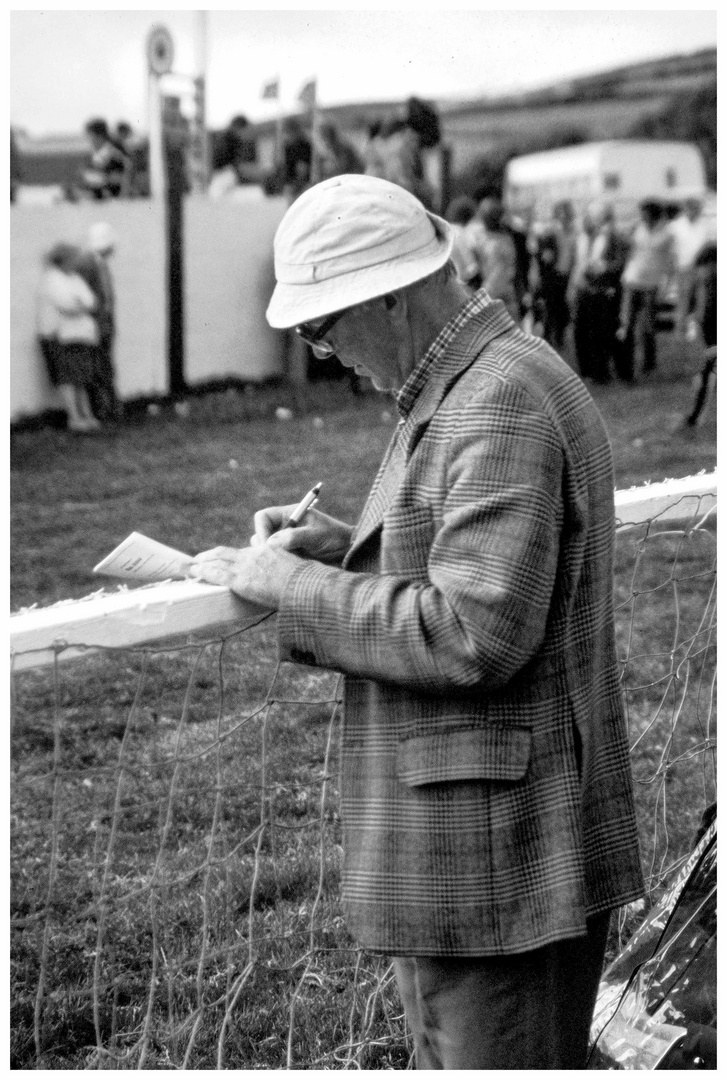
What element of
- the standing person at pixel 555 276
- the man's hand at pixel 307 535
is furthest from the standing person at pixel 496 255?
the man's hand at pixel 307 535

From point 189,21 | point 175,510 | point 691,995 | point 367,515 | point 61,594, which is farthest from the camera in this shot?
point 189,21

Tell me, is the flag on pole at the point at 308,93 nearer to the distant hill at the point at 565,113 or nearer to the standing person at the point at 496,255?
the distant hill at the point at 565,113

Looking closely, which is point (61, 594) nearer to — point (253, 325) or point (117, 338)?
point (117, 338)

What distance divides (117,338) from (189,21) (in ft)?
9.33

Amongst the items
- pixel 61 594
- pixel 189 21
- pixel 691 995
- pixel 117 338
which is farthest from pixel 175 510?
pixel 691 995

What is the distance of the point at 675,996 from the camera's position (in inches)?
84.4

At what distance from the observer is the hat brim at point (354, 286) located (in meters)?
1.60

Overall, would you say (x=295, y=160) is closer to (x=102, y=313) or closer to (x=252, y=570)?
(x=102, y=313)

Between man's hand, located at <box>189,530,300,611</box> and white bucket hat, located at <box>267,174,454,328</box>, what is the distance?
1.03 feet

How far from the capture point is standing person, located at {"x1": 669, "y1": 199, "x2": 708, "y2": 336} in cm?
1458

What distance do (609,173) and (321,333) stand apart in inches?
681

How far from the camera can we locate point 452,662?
154 centimetres

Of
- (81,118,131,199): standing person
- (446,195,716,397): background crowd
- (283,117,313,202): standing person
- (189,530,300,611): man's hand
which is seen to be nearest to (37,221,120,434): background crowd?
(81,118,131,199): standing person

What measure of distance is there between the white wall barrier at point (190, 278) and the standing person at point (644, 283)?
3.64 metres
